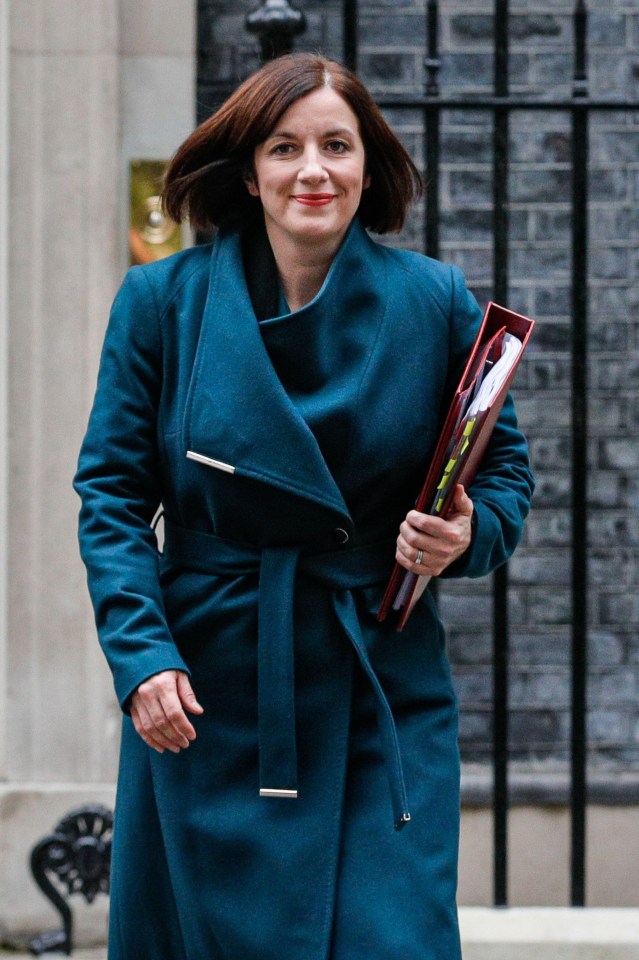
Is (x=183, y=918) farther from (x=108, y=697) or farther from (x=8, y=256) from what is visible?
(x=8, y=256)

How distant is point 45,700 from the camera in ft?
12.4

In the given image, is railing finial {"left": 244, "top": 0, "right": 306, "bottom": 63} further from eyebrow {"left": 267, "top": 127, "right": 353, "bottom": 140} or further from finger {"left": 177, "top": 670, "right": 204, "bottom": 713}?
finger {"left": 177, "top": 670, "right": 204, "bottom": 713}

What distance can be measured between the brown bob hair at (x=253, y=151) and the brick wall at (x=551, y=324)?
7.08 ft

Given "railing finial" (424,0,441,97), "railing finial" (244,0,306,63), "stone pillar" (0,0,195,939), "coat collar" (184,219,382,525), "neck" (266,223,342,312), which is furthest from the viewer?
"stone pillar" (0,0,195,939)

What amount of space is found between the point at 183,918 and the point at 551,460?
8.33 feet

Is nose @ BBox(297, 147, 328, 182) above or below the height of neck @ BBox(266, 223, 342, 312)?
above

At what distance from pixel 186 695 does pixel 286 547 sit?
261mm

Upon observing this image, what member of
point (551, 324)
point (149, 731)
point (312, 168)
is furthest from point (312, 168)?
point (551, 324)

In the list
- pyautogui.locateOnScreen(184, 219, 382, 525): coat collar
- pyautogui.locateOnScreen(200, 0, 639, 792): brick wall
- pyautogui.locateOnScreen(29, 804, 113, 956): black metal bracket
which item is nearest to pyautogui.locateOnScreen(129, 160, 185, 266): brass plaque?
pyautogui.locateOnScreen(200, 0, 639, 792): brick wall

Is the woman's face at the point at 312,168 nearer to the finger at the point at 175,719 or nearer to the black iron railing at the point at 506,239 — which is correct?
the finger at the point at 175,719

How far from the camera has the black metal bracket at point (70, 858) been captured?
3.69m

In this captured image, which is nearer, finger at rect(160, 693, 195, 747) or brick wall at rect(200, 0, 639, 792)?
finger at rect(160, 693, 195, 747)

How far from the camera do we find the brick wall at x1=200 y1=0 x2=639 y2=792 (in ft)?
15.3

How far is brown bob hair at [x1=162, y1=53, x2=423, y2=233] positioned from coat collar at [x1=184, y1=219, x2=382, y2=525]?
13 cm
